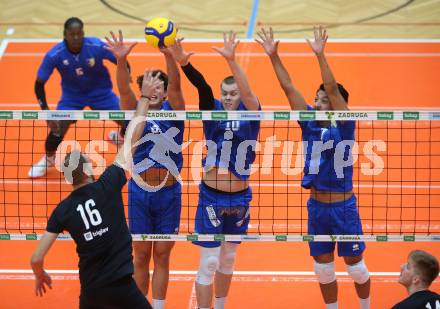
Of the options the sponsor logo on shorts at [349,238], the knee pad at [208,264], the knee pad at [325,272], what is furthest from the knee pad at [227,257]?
the sponsor logo on shorts at [349,238]

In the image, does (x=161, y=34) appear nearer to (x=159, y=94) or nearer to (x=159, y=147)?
(x=159, y=94)

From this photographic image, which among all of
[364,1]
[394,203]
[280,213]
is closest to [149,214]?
[280,213]

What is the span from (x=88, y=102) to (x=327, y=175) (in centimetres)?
648

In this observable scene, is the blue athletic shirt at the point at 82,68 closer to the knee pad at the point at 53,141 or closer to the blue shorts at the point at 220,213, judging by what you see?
the knee pad at the point at 53,141

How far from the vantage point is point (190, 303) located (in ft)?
32.0

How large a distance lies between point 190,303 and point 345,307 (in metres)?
1.94

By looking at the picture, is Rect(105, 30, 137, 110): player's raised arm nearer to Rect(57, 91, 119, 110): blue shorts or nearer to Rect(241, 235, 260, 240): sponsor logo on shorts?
Rect(241, 235, 260, 240): sponsor logo on shorts

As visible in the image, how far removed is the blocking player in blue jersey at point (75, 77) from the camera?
1334cm

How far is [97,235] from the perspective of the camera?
691 centimetres

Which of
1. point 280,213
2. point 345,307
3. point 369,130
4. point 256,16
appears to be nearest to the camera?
point 345,307

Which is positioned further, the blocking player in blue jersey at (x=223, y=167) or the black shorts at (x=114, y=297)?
the blocking player in blue jersey at (x=223, y=167)

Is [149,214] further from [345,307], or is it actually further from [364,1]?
[364,1]

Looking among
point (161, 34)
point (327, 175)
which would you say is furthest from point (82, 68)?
point (327, 175)

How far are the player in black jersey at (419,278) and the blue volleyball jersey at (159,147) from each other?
2.94 meters
